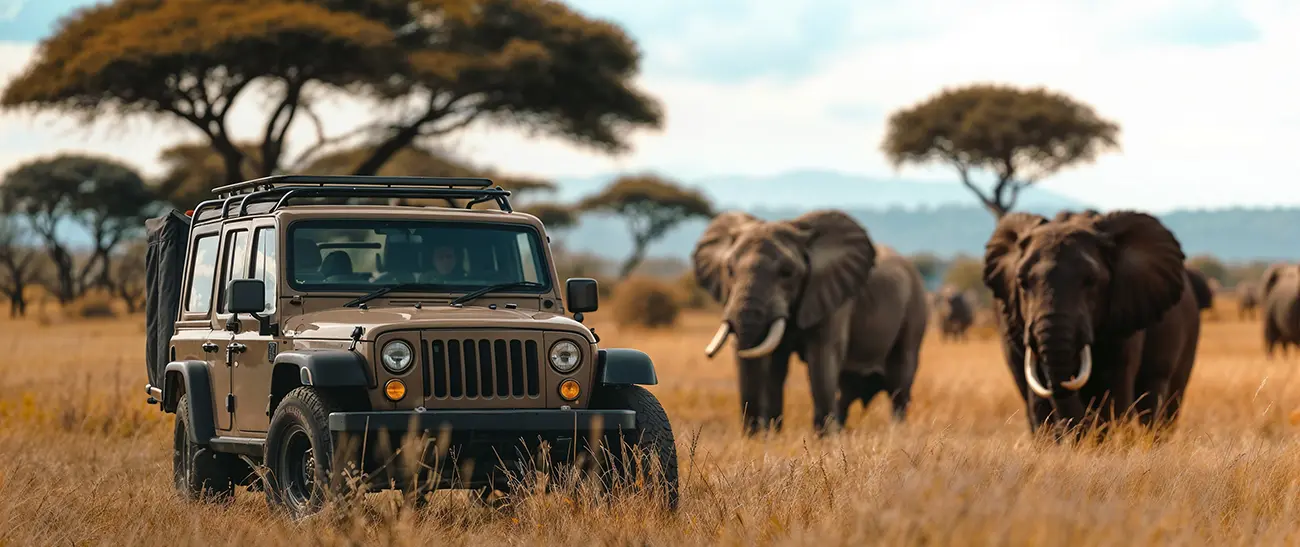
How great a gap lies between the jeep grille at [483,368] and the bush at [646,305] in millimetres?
33664

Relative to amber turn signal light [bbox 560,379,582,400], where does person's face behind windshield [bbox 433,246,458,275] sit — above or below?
above

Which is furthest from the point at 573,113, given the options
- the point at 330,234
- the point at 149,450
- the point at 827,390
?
the point at 330,234

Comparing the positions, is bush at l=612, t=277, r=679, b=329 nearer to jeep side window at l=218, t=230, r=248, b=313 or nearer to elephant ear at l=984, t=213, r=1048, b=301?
elephant ear at l=984, t=213, r=1048, b=301

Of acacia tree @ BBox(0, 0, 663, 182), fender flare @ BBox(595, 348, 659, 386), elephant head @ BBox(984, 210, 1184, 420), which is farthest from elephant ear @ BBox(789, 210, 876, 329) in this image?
acacia tree @ BBox(0, 0, 663, 182)

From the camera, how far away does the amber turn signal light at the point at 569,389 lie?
7.99 m

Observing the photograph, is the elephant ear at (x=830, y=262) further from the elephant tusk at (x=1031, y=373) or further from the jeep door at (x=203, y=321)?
the jeep door at (x=203, y=321)

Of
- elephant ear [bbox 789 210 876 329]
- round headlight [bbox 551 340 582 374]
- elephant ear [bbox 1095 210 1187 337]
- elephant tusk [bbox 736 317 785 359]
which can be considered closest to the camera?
round headlight [bbox 551 340 582 374]

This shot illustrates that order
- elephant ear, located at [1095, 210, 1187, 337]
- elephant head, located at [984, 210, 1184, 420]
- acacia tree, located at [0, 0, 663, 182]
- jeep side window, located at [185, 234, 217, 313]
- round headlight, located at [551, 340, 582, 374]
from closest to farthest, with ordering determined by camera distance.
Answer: round headlight, located at [551, 340, 582, 374], jeep side window, located at [185, 234, 217, 313], elephant head, located at [984, 210, 1184, 420], elephant ear, located at [1095, 210, 1187, 337], acacia tree, located at [0, 0, 663, 182]

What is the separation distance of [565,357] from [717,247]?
7.58m

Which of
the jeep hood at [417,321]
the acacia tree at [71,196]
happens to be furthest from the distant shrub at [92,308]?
the jeep hood at [417,321]

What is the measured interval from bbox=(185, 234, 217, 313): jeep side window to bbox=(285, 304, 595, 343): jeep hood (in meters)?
1.44

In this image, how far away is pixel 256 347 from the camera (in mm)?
8781

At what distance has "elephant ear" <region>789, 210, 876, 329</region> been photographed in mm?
14508

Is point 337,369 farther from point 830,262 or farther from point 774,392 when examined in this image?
point 830,262
